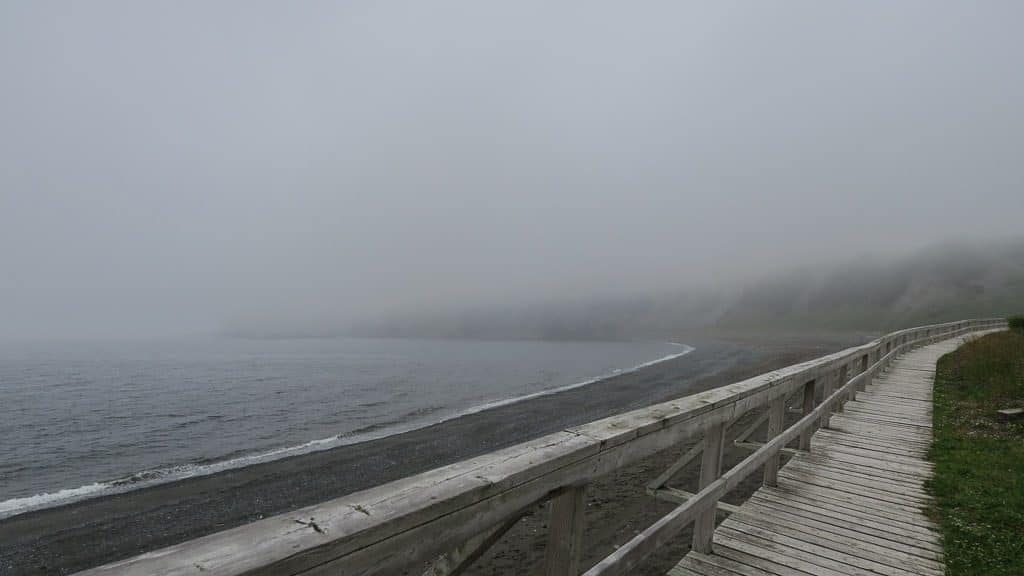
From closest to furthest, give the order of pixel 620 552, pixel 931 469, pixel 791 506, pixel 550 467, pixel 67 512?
pixel 550 467, pixel 620 552, pixel 791 506, pixel 931 469, pixel 67 512

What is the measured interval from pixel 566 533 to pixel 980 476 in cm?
714

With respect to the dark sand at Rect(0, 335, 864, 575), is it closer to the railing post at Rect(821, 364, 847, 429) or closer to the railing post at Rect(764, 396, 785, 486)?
the railing post at Rect(821, 364, 847, 429)

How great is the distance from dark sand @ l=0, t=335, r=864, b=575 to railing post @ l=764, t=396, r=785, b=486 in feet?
6.52

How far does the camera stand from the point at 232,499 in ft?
46.2

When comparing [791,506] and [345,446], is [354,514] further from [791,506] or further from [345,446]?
[345,446]

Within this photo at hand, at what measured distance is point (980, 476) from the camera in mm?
6500

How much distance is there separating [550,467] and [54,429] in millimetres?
34732

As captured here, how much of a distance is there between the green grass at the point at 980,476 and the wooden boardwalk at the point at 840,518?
189 mm

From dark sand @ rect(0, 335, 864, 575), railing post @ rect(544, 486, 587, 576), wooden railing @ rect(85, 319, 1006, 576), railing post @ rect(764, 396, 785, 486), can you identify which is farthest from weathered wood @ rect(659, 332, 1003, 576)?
railing post @ rect(544, 486, 587, 576)

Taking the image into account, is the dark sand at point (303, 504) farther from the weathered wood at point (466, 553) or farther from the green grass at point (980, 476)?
the weathered wood at point (466, 553)

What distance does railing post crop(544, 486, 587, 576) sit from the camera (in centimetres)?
227

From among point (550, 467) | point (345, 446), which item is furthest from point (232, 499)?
point (550, 467)

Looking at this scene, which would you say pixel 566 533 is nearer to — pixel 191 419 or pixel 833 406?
pixel 833 406

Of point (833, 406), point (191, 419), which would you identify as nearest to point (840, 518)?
point (833, 406)
